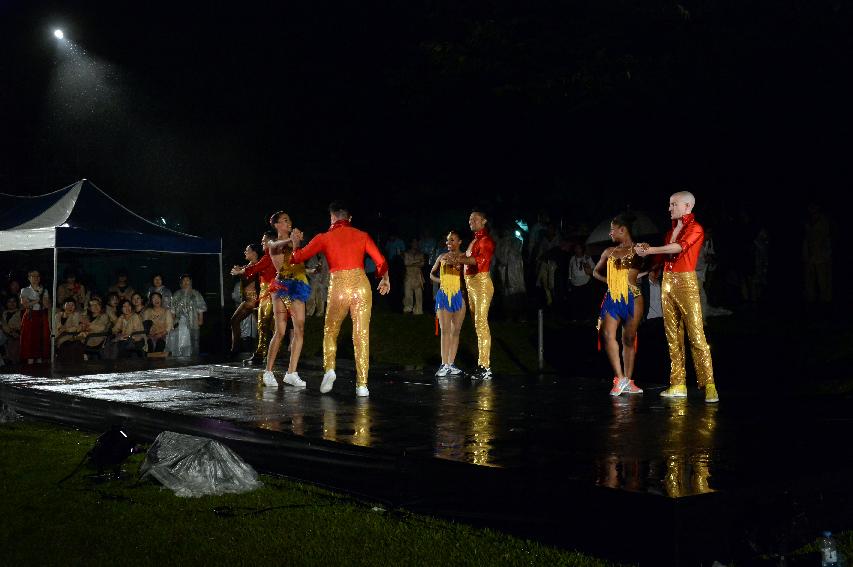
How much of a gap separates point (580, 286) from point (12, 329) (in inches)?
366

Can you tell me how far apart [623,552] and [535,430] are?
7.47 feet

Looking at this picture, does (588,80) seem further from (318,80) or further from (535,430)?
(535,430)

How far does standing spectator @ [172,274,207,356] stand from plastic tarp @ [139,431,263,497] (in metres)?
8.73

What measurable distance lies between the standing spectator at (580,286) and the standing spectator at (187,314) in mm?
6307

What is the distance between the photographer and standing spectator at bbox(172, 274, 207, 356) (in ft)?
50.0

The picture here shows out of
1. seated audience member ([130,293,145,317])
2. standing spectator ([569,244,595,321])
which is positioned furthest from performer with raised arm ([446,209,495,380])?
seated audience member ([130,293,145,317])

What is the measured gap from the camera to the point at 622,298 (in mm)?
9062

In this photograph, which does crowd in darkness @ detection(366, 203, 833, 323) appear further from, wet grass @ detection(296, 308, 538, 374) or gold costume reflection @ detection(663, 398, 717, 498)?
gold costume reflection @ detection(663, 398, 717, 498)

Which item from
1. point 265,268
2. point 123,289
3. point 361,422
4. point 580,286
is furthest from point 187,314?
point 361,422

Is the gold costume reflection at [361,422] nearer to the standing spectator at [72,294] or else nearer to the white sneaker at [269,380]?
the white sneaker at [269,380]

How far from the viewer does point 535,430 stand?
6.87 meters

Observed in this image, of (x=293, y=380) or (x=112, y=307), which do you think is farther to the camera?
(x=112, y=307)

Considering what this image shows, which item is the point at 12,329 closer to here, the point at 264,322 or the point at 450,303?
the point at 264,322

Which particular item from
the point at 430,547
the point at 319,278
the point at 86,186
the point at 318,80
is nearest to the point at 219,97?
the point at 318,80
